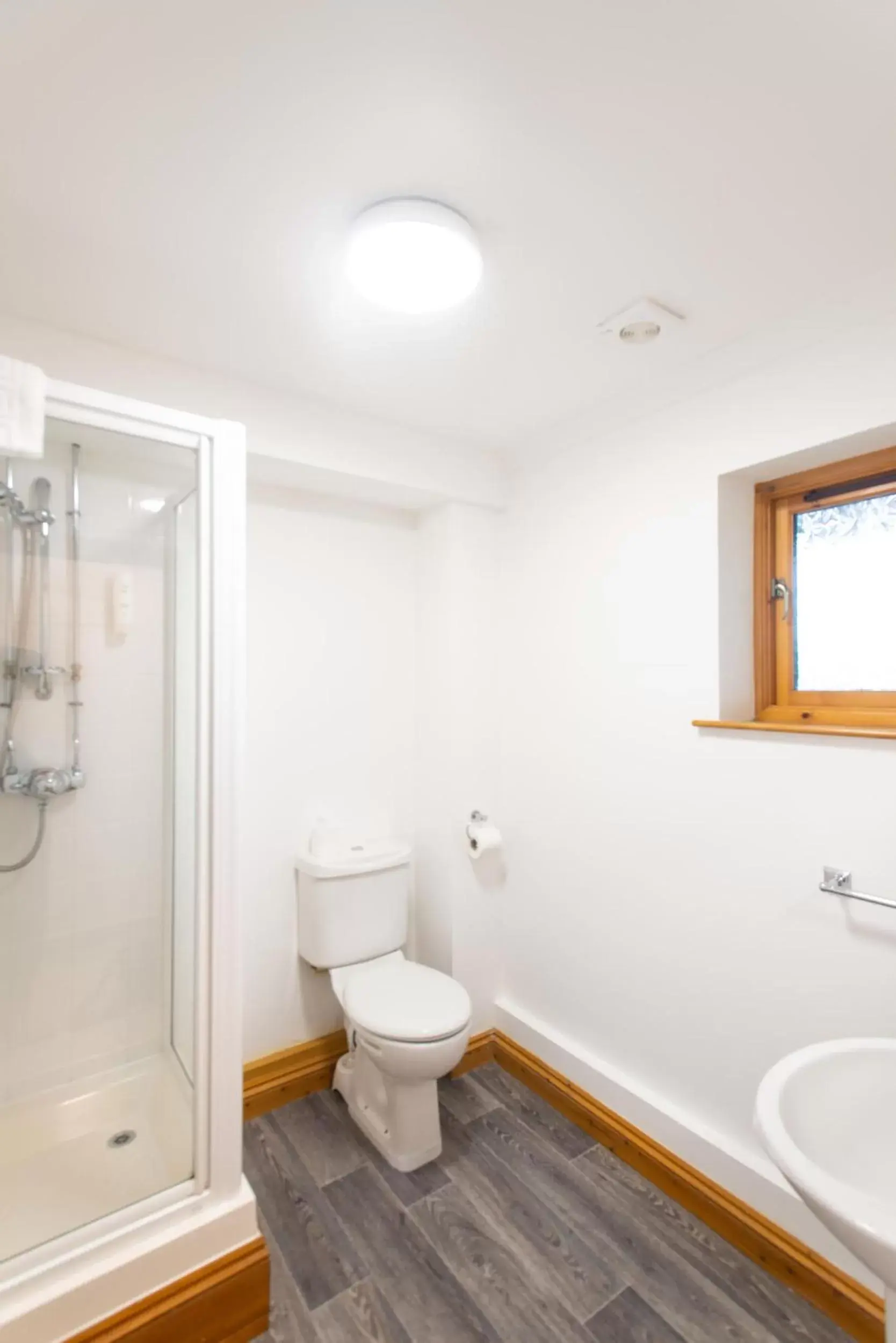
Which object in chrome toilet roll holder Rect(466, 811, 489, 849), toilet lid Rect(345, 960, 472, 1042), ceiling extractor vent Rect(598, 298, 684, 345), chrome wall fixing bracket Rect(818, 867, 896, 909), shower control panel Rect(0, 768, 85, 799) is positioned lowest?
toilet lid Rect(345, 960, 472, 1042)

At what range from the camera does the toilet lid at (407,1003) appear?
1769mm

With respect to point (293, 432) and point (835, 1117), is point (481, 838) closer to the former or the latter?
point (835, 1117)

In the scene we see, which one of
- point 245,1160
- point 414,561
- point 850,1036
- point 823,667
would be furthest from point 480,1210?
point 414,561

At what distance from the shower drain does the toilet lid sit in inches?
24.8

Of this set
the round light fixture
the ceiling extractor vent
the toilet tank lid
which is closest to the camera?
the round light fixture

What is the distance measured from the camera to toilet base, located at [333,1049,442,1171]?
1.84 metres

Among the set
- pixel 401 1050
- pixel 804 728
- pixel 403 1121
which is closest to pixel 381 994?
pixel 401 1050

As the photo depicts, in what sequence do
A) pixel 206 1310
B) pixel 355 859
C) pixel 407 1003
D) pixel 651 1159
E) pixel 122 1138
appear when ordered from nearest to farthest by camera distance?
1. pixel 206 1310
2. pixel 122 1138
3. pixel 651 1159
4. pixel 407 1003
5. pixel 355 859

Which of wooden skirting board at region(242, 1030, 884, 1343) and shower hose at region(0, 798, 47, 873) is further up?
shower hose at region(0, 798, 47, 873)

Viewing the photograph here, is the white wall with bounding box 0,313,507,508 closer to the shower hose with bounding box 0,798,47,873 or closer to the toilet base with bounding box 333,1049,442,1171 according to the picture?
the shower hose with bounding box 0,798,47,873

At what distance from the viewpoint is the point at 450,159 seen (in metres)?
1.06

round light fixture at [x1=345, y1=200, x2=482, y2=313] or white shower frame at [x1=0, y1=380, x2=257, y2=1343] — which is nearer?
round light fixture at [x1=345, y1=200, x2=482, y2=313]

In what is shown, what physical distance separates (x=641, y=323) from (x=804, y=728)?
42.1 inches

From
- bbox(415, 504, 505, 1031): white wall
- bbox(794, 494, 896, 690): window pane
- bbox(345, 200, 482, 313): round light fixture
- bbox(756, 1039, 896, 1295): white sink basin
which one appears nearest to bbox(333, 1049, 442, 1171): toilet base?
bbox(415, 504, 505, 1031): white wall
